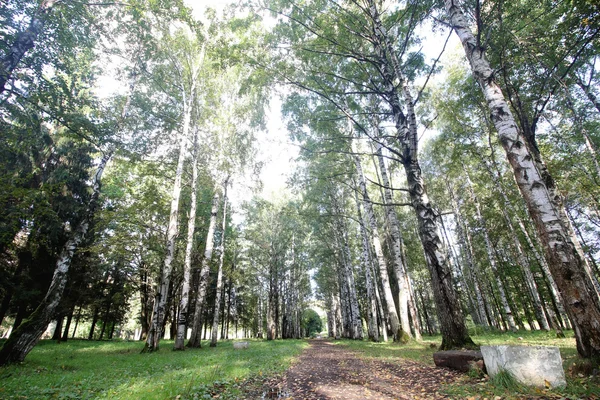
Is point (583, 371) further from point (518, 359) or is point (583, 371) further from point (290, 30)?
point (290, 30)

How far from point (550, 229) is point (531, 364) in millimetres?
2083

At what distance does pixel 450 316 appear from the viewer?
20.4 ft

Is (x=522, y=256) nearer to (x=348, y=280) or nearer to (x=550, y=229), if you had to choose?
(x=348, y=280)

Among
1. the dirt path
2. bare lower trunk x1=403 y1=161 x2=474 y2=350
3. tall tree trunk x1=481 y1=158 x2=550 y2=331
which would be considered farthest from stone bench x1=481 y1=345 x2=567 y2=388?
tall tree trunk x1=481 y1=158 x2=550 y2=331

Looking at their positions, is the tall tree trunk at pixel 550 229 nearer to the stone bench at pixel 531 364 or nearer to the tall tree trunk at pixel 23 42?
the stone bench at pixel 531 364

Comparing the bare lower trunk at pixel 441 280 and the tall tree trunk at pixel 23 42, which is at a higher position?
the tall tree trunk at pixel 23 42

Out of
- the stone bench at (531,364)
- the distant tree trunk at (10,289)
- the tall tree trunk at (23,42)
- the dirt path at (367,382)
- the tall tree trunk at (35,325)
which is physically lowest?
the dirt path at (367,382)

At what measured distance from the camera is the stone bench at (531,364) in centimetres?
335

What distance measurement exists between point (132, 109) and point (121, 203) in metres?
7.06

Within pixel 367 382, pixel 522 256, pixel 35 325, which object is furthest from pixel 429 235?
pixel 522 256

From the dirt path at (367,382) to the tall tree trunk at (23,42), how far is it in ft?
33.1

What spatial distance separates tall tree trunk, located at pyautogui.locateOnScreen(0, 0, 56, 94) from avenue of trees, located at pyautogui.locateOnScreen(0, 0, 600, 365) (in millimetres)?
47

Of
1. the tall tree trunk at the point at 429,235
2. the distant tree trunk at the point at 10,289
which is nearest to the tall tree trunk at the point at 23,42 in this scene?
the tall tree trunk at the point at 429,235

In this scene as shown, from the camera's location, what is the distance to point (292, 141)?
11.5 meters
